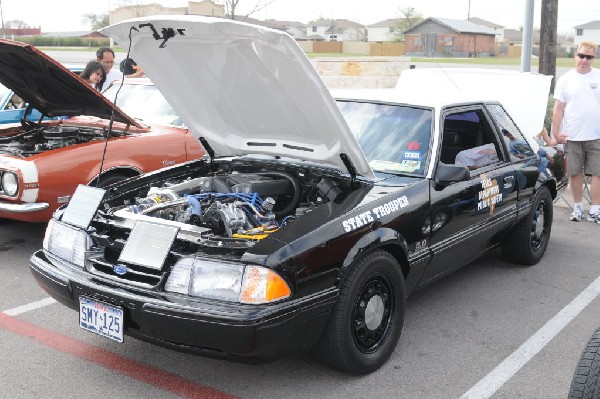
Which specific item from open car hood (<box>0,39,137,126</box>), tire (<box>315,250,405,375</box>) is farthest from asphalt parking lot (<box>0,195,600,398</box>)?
open car hood (<box>0,39,137,126</box>)

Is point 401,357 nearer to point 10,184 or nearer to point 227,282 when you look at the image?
point 227,282

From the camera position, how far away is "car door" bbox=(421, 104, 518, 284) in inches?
161

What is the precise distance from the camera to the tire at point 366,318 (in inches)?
129

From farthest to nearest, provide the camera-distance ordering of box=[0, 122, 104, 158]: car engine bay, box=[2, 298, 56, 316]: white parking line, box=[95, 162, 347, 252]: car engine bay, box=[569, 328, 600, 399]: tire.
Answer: box=[0, 122, 104, 158]: car engine bay < box=[2, 298, 56, 316]: white parking line < box=[95, 162, 347, 252]: car engine bay < box=[569, 328, 600, 399]: tire

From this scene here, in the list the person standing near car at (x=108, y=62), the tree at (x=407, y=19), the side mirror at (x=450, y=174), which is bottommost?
the side mirror at (x=450, y=174)

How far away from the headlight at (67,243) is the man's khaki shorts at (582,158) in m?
5.45

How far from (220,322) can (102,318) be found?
0.70 metres

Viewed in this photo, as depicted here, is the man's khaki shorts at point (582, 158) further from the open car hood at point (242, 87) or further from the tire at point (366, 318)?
the tire at point (366, 318)

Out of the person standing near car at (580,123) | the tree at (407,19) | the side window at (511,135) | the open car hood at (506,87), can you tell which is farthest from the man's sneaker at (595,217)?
the tree at (407,19)

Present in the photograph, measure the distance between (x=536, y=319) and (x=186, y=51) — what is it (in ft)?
9.41

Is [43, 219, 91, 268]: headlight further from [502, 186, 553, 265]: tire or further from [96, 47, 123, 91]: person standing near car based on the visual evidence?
Answer: [96, 47, 123, 91]: person standing near car

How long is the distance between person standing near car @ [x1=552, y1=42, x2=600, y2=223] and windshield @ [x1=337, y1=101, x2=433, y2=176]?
3.31 metres

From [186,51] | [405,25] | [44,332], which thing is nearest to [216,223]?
[186,51]

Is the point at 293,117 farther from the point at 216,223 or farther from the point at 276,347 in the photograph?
the point at 276,347
